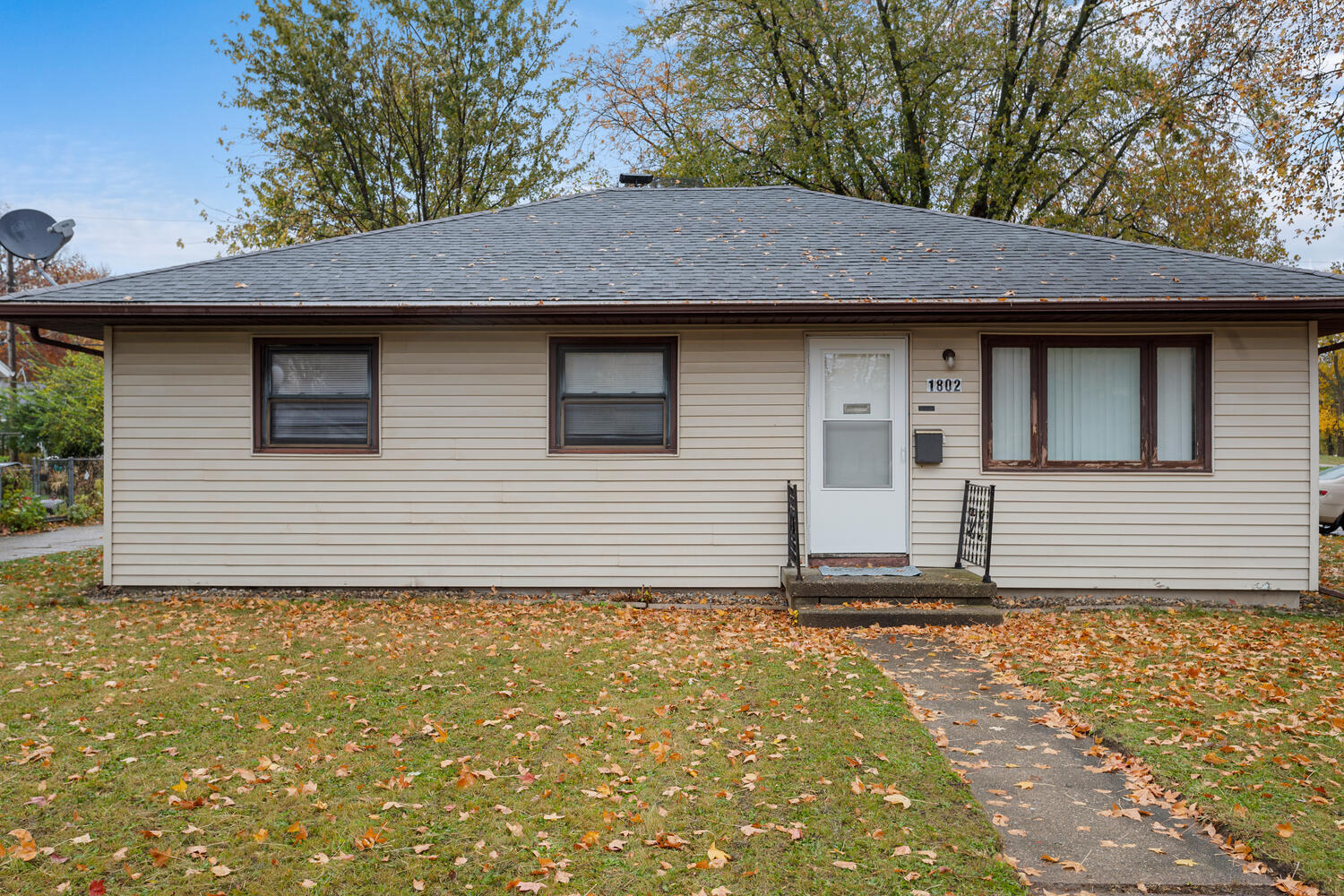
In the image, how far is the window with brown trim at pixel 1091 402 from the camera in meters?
7.86

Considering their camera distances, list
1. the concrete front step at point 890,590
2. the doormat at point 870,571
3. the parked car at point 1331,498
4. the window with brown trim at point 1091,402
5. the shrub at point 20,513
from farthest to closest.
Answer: the parked car at point 1331,498
the shrub at point 20,513
the window with brown trim at point 1091,402
the doormat at point 870,571
the concrete front step at point 890,590

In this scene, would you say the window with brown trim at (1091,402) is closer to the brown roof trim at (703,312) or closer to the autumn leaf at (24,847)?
the brown roof trim at (703,312)

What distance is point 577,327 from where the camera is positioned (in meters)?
7.98

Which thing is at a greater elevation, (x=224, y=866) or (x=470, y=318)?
(x=470, y=318)

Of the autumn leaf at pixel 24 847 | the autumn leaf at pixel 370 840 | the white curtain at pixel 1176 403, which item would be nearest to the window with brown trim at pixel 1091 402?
the white curtain at pixel 1176 403

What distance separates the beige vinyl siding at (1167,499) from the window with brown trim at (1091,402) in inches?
5.5

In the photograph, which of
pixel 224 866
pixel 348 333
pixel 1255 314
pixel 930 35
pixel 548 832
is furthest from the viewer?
pixel 930 35

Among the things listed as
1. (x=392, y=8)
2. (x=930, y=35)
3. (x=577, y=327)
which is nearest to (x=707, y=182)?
(x=930, y=35)

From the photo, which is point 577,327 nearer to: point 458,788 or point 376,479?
point 376,479

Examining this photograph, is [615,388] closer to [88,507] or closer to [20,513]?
[20,513]

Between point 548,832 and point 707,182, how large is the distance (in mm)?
17722

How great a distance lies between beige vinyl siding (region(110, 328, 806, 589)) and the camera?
314 inches

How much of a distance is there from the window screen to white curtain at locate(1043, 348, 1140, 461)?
669 cm

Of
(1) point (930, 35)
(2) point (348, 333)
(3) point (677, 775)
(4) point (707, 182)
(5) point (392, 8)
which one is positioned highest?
(5) point (392, 8)
